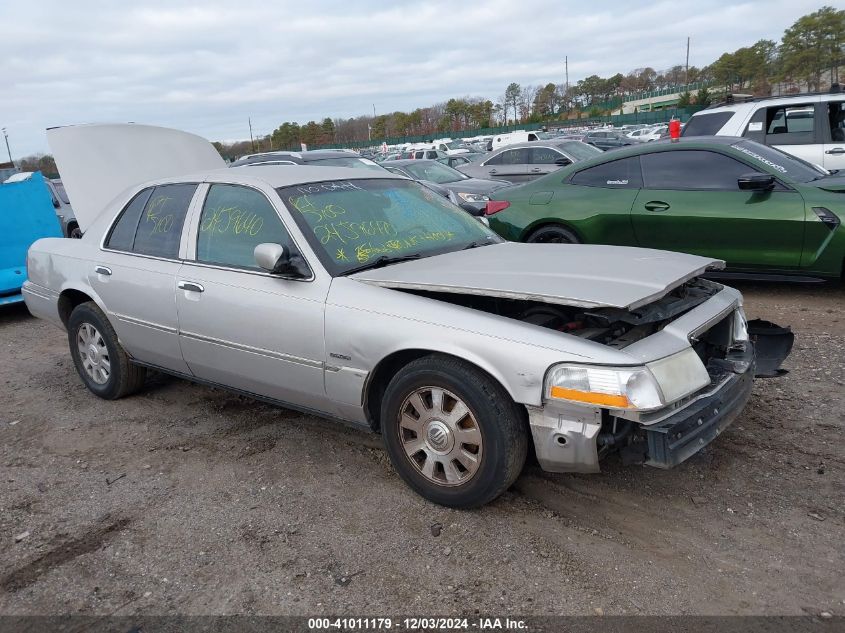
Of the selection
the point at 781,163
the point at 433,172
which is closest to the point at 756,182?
the point at 781,163

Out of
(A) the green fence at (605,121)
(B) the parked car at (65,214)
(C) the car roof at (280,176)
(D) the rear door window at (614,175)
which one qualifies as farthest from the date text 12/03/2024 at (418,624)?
(A) the green fence at (605,121)

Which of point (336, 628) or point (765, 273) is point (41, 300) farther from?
point (765, 273)

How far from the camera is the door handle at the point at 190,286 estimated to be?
399cm

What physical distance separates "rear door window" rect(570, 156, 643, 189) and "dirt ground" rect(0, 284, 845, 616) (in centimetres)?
296

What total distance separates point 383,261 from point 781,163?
15.1 ft

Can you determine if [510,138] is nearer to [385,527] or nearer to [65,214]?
[65,214]

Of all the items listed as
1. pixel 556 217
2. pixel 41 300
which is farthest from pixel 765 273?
pixel 41 300

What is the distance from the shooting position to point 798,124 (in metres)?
9.28

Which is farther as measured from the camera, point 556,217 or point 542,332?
point 556,217

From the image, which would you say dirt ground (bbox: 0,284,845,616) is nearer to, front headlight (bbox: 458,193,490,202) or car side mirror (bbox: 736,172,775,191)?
car side mirror (bbox: 736,172,775,191)

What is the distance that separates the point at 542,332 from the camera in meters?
2.90

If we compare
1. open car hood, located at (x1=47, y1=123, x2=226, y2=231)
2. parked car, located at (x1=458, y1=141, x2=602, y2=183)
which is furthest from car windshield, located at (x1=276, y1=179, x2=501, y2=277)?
parked car, located at (x1=458, y1=141, x2=602, y2=183)

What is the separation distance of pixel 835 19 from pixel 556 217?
6710cm

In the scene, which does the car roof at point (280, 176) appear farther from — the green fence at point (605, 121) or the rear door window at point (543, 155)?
the green fence at point (605, 121)
